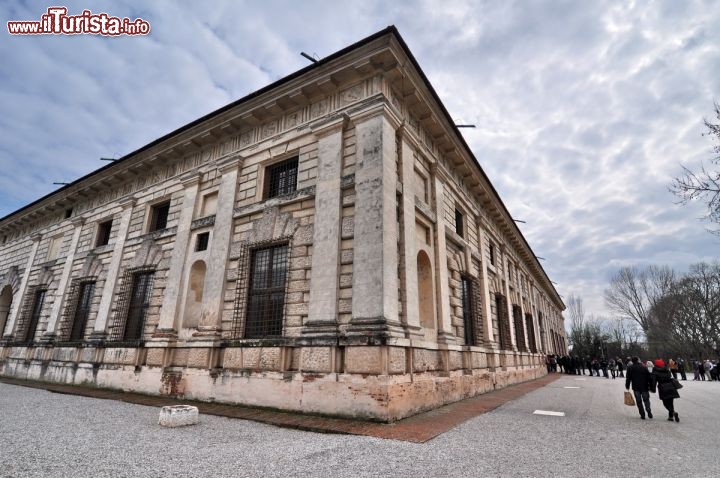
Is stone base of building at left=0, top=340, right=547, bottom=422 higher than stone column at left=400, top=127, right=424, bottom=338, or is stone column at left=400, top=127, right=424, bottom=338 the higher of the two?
stone column at left=400, top=127, right=424, bottom=338

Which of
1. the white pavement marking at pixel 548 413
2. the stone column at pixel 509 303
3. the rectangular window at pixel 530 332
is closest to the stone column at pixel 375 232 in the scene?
the white pavement marking at pixel 548 413

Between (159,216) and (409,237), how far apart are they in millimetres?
10550

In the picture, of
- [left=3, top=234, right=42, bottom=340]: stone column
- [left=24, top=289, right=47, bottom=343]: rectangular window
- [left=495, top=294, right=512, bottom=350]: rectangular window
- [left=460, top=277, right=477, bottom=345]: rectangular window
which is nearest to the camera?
[left=460, top=277, right=477, bottom=345]: rectangular window

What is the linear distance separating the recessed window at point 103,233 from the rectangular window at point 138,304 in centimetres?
426

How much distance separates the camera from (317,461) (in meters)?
4.59

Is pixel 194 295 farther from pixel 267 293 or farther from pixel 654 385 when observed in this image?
pixel 654 385

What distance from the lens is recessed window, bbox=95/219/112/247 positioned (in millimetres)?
16016

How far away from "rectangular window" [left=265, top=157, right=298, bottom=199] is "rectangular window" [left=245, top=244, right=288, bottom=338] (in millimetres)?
1890

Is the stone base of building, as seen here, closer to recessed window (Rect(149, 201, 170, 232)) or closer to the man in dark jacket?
the man in dark jacket

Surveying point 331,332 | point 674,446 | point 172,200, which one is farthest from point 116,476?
point 172,200

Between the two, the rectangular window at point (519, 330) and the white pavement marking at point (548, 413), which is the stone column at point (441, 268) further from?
the rectangular window at point (519, 330)

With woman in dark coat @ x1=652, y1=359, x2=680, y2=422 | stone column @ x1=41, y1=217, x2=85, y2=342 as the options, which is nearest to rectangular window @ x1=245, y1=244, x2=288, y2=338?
woman in dark coat @ x1=652, y1=359, x2=680, y2=422

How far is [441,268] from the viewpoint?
10.9m

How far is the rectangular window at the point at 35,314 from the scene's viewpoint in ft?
55.8
